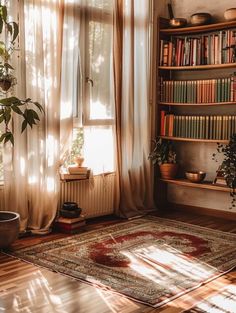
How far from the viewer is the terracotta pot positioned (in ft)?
18.7

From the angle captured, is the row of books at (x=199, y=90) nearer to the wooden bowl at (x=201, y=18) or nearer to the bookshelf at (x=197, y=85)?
the bookshelf at (x=197, y=85)

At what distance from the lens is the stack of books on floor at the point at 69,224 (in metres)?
4.71

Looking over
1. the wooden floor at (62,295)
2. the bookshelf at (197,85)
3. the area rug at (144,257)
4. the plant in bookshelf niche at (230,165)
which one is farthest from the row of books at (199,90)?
the wooden floor at (62,295)

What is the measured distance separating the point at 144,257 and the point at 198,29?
279cm

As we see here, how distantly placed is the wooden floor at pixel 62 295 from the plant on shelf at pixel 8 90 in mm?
1107

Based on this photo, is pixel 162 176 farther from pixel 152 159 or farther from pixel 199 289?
pixel 199 289

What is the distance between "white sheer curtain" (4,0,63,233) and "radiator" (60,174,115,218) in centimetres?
24

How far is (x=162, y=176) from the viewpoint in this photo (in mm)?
5777

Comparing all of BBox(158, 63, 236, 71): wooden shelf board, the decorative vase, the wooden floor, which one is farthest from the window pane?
the wooden floor

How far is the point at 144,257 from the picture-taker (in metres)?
4.01

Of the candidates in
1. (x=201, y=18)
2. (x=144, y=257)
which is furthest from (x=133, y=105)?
(x=144, y=257)

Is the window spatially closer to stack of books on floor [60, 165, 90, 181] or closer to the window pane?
the window pane

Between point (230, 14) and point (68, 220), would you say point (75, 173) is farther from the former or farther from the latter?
point (230, 14)

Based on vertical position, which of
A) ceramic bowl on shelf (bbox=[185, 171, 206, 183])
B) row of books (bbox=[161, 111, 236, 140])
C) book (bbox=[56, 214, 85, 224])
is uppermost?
row of books (bbox=[161, 111, 236, 140])
